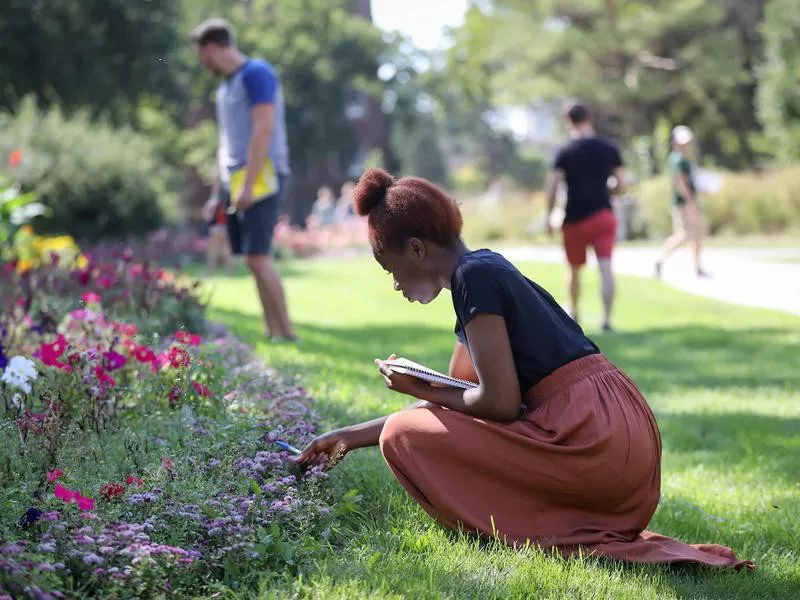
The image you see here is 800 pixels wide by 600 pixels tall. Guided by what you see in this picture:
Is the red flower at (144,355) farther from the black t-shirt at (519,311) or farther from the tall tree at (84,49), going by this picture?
the tall tree at (84,49)

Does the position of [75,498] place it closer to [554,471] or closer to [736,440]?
[554,471]

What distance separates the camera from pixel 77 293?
→ 8023 mm

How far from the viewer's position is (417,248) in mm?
3689

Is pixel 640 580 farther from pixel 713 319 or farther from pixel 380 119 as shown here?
pixel 380 119

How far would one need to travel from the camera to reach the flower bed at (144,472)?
9.57 ft

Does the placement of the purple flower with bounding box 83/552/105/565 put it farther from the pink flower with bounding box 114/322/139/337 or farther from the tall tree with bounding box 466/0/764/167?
the tall tree with bounding box 466/0/764/167

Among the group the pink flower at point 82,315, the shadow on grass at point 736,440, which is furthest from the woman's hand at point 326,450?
the pink flower at point 82,315

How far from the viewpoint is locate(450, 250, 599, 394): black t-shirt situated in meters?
3.51

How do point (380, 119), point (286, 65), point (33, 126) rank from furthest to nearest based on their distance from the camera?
point (380, 119) → point (286, 65) → point (33, 126)

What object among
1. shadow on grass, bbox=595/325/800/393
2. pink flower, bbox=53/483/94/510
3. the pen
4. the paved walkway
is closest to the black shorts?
shadow on grass, bbox=595/325/800/393

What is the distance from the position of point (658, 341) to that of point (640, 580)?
6384 mm

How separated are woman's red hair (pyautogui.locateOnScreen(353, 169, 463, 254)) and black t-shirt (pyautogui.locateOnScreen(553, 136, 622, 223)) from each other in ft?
20.2

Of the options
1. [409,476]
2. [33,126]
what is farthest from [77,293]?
[33,126]

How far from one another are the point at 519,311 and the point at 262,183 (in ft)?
15.2
